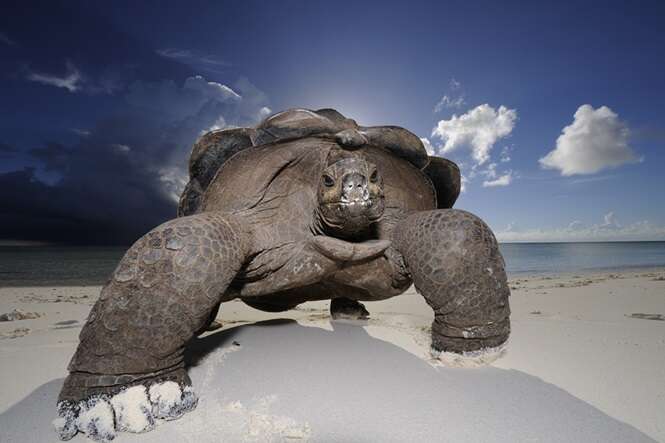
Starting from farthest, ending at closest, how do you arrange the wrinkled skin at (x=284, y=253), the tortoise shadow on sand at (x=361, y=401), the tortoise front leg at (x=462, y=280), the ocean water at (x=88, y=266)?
the ocean water at (x=88, y=266) → the tortoise front leg at (x=462, y=280) → the wrinkled skin at (x=284, y=253) → the tortoise shadow on sand at (x=361, y=401)

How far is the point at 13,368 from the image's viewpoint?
2531 mm

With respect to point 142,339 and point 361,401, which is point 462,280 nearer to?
point 361,401

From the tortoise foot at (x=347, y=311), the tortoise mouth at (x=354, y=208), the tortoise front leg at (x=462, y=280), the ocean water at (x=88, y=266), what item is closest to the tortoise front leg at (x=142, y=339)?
the tortoise mouth at (x=354, y=208)

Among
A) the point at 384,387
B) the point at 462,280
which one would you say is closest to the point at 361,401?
the point at 384,387

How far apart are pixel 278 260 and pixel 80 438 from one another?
4.76 feet

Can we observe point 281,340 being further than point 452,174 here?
No

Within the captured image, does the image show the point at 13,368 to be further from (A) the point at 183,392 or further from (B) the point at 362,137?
(B) the point at 362,137

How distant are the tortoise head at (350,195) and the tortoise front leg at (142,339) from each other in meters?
0.85

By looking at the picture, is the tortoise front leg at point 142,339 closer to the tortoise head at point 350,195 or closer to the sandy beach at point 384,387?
the sandy beach at point 384,387

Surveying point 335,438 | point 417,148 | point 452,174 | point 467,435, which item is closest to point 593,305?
point 452,174

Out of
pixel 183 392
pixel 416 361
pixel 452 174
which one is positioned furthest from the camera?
pixel 452 174

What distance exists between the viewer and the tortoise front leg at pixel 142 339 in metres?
1.68

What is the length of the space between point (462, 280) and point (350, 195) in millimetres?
912

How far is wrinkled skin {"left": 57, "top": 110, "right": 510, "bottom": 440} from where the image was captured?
176 centimetres
